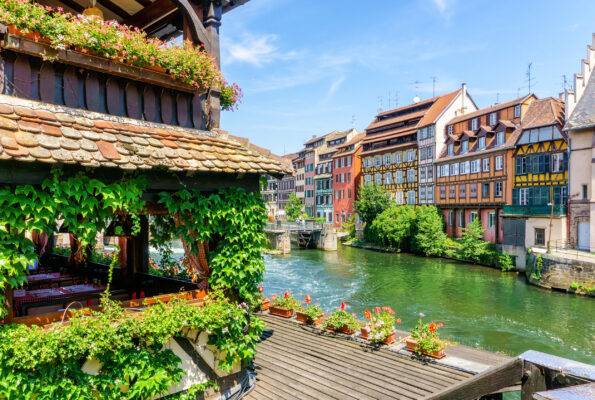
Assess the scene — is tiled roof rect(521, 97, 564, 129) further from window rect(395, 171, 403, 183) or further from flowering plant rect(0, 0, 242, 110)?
flowering plant rect(0, 0, 242, 110)

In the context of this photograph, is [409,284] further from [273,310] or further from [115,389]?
[115,389]

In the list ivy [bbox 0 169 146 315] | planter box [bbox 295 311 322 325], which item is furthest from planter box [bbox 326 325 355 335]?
ivy [bbox 0 169 146 315]

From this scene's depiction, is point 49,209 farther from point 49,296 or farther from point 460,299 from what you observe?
point 460,299

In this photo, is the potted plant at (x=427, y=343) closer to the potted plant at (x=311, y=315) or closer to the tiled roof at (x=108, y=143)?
the potted plant at (x=311, y=315)

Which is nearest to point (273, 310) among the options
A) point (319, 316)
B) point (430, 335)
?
point (319, 316)

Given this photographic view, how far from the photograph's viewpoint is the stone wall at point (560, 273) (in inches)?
877

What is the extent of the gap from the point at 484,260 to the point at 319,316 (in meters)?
25.5

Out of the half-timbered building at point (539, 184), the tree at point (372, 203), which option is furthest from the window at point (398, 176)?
the half-timbered building at point (539, 184)

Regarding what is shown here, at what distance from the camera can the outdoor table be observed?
7.03 meters

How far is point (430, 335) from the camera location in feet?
26.0

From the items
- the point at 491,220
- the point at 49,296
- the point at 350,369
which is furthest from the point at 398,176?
the point at 49,296

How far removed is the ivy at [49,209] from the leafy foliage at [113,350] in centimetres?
52

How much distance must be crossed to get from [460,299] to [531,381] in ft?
71.4

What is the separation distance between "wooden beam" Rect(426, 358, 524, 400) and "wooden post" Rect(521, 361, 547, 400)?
0.09 ft
